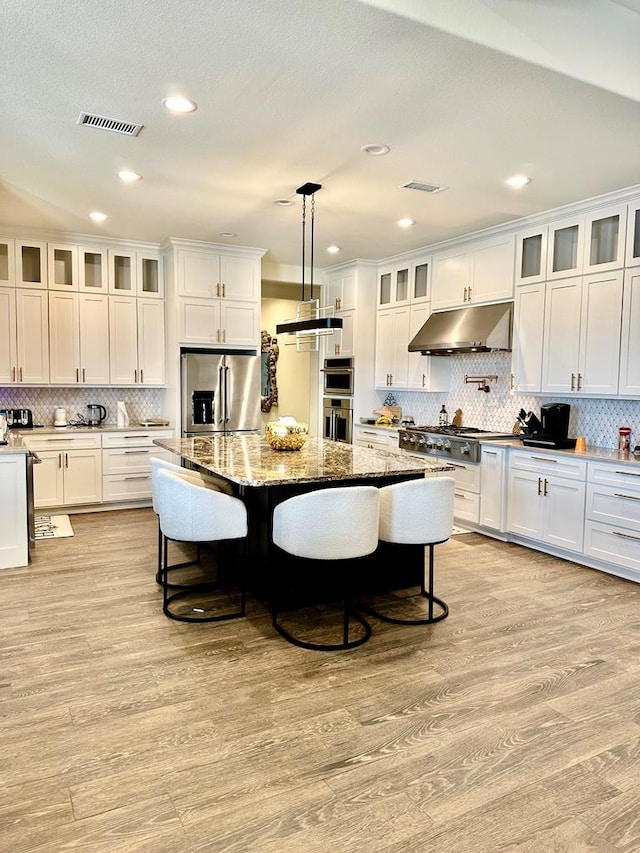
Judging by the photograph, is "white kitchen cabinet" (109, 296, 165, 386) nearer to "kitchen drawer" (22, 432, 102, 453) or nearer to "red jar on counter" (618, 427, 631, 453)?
"kitchen drawer" (22, 432, 102, 453)

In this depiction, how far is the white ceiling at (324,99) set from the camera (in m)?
2.42

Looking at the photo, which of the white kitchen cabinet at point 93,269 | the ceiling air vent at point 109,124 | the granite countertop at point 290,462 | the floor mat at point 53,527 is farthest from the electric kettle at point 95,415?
the ceiling air vent at point 109,124

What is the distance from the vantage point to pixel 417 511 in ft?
10.7

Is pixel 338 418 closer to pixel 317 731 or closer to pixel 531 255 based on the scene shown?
pixel 531 255

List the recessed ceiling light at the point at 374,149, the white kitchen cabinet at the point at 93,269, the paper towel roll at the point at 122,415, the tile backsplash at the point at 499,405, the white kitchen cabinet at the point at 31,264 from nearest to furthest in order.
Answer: the recessed ceiling light at the point at 374,149 → the tile backsplash at the point at 499,405 → the white kitchen cabinet at the point at 31,264 → the white kitchen cabinet at the point at 93,269 → the paper towel roll at the point at 122,415

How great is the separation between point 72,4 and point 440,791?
3242 mm

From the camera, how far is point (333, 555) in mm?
2963

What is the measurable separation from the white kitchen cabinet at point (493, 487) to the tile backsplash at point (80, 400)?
384 cm

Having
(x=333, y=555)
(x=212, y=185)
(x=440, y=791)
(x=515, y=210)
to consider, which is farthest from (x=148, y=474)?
(x=440, y=791)

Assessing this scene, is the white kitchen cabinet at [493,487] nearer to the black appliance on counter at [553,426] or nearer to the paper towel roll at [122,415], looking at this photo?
the black appliance on counter at [553,426]

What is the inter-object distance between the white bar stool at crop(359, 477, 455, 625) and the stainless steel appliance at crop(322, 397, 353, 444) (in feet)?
13.3

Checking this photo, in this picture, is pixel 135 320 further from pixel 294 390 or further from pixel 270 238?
pixel 294 390

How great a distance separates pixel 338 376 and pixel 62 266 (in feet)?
11.3

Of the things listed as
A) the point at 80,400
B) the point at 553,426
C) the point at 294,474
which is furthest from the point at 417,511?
the point at 80,400
